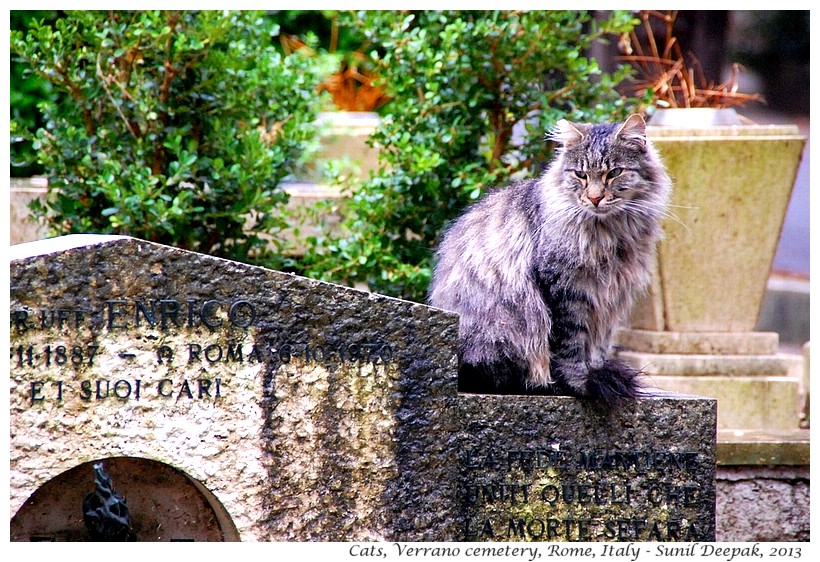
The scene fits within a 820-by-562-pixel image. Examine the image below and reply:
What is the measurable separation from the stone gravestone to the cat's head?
69 centimetres

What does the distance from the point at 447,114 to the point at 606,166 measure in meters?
1.96

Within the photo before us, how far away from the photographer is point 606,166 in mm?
3570

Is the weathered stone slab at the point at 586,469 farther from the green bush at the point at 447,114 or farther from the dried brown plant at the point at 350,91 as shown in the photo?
the dried brown plant at the point at 350,91

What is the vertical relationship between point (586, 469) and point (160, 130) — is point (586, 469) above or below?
below

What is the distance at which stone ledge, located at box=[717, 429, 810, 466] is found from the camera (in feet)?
15.1

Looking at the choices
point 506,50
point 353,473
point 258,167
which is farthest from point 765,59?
point 353,473

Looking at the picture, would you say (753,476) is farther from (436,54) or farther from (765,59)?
(765,59)

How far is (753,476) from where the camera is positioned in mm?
4684

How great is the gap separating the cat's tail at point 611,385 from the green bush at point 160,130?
85.9 inches

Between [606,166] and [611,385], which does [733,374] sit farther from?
[606,166]

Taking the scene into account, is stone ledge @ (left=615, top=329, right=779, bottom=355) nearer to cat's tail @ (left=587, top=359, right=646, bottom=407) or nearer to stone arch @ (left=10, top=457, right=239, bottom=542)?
cat's tail @ (left=587, top=359, right=646, bottom=407)

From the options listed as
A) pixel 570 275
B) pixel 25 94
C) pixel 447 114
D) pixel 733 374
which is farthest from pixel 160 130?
pixel 733 374

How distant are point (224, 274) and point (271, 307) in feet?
0.61

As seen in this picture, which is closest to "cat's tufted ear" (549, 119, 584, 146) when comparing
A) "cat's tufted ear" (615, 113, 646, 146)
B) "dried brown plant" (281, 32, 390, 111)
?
"cat's tufted ear" (615, 113, 646, 146)
